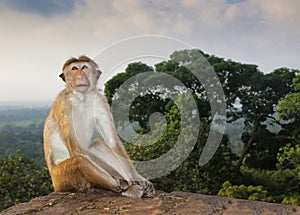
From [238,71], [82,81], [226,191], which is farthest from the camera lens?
[238,71]

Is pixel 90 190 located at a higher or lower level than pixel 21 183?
higher

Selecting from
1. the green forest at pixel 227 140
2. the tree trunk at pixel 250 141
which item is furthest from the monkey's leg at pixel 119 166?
the tree trunk at pixel 250 141

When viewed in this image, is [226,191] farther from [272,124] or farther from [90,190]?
[90,190]

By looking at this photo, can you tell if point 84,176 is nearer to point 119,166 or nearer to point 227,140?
point 119,166

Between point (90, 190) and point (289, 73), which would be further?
point (289, 73)

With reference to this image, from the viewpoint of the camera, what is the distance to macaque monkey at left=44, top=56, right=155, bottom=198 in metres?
2.39

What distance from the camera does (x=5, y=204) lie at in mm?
7102

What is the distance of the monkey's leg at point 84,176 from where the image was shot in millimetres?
2346

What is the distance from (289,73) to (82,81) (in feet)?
32.6

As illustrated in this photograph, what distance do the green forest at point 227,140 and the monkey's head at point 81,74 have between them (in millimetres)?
3433

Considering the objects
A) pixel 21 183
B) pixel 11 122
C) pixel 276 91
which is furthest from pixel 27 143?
pixel 276 91

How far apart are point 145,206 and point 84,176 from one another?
466 mm

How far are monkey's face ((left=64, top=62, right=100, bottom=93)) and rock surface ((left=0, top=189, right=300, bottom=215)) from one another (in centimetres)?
74

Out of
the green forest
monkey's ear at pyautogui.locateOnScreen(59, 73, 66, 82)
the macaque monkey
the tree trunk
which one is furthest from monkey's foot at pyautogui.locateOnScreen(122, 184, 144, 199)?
the tree trunk
